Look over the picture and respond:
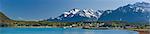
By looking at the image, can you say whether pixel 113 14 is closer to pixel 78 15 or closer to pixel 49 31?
pixel 78 15

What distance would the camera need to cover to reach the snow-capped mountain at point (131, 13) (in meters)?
2.98

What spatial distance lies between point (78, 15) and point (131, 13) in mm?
351

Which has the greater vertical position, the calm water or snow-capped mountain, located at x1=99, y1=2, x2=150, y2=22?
snow-capped mountain, located at x1=99, y1=2, x2=150, y2=22

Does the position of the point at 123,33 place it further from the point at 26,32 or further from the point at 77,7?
the point at 26,32

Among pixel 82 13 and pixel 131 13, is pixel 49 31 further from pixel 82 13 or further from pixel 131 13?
pixel 131 13

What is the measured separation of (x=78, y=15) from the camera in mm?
3004

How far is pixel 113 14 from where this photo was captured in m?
2.95

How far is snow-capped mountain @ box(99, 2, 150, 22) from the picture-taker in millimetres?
2977

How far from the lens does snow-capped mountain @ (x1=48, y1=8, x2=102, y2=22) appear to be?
2.95 meters

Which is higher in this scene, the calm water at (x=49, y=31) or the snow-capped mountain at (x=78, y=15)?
the snow-capped mountain at (x=78, y=15)

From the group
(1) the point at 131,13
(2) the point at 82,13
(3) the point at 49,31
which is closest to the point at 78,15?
(2) the point at 82,13

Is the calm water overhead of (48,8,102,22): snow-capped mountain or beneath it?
beneath

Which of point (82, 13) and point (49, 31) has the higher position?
point (82, 13)

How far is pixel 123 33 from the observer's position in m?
3.04
